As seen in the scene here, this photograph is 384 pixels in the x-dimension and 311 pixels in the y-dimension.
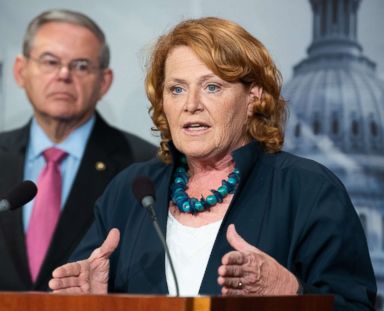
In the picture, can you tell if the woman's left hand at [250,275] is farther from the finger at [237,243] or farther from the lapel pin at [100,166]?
the lapel pin at [100,166]

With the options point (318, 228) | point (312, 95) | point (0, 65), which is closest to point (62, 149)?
point (0, 65)

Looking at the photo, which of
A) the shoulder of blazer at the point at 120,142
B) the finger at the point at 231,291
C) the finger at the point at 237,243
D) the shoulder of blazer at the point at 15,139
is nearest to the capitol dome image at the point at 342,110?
the shoulder of blazer at the point at 120,142

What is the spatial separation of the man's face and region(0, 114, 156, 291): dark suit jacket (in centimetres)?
11

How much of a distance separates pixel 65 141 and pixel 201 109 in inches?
61.1

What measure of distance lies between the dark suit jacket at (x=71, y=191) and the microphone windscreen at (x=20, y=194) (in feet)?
4.57

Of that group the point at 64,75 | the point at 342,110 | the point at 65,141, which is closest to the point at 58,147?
the point at 65,141

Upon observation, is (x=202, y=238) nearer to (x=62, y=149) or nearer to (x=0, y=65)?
(x=62, y=149)

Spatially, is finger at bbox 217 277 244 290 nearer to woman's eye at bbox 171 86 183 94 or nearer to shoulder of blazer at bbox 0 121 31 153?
woman's eye at bbox 171 86 183 94

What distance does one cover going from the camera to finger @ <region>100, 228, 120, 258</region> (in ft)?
8.39

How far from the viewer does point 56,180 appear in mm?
4055

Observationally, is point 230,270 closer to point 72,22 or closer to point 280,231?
point 280,231

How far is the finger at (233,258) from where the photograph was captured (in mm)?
2090

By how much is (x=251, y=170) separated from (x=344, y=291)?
48 cm

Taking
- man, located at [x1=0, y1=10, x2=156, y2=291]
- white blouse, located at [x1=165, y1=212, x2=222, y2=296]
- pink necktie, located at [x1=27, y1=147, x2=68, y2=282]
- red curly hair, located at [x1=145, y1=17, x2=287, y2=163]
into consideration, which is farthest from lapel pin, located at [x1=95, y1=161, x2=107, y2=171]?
white blouse, located at [x1=165, y1=212, x2=222, y2=296]
